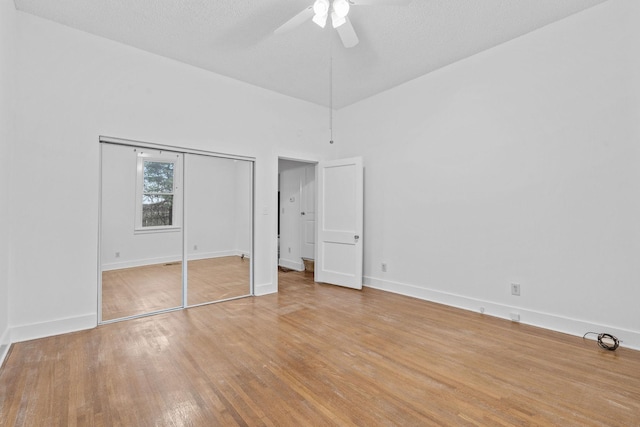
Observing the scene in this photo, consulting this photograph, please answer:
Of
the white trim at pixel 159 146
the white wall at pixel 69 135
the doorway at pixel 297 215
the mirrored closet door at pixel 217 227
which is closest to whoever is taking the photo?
the white wall at pixel 69 135

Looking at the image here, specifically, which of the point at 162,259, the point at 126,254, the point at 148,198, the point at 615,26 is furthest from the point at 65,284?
the point at 615,26

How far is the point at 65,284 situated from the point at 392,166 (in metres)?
4.32

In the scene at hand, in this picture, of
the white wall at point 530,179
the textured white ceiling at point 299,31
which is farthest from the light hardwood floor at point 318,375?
the textured white ceiling at point 299,31

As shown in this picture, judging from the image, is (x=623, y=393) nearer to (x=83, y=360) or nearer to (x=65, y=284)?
(x=83, y=360)

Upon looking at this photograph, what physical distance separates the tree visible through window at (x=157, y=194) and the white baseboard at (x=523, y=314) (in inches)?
129

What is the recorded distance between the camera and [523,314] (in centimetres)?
333

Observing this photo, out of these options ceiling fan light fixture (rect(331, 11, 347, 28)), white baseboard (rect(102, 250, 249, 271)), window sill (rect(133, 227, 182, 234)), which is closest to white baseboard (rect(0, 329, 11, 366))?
white baseboard (rect(102, 250, 249, 271))

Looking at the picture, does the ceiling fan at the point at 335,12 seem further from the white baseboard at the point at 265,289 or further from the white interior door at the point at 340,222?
the white baseboard at the point at 265,289

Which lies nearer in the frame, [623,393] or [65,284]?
[623,393]

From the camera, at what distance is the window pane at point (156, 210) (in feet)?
12.1

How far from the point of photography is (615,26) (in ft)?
9.16

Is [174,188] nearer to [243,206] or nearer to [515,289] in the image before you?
[243,206]

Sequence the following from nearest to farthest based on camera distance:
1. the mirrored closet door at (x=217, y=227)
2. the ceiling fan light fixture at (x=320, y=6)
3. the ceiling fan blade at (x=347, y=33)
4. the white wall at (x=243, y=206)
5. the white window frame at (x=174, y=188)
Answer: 1. the ceiling fan light fixture at (x=320, y=6)
2. the ceiling fan blade at (x=347, y=33)
3. the white window frame at (x=174, y=188)
4. the mirrored closet door at (x=217, y=227)
5. the white wall at (x=243, y=206)

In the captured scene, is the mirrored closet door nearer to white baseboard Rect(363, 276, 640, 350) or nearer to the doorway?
the doorway
